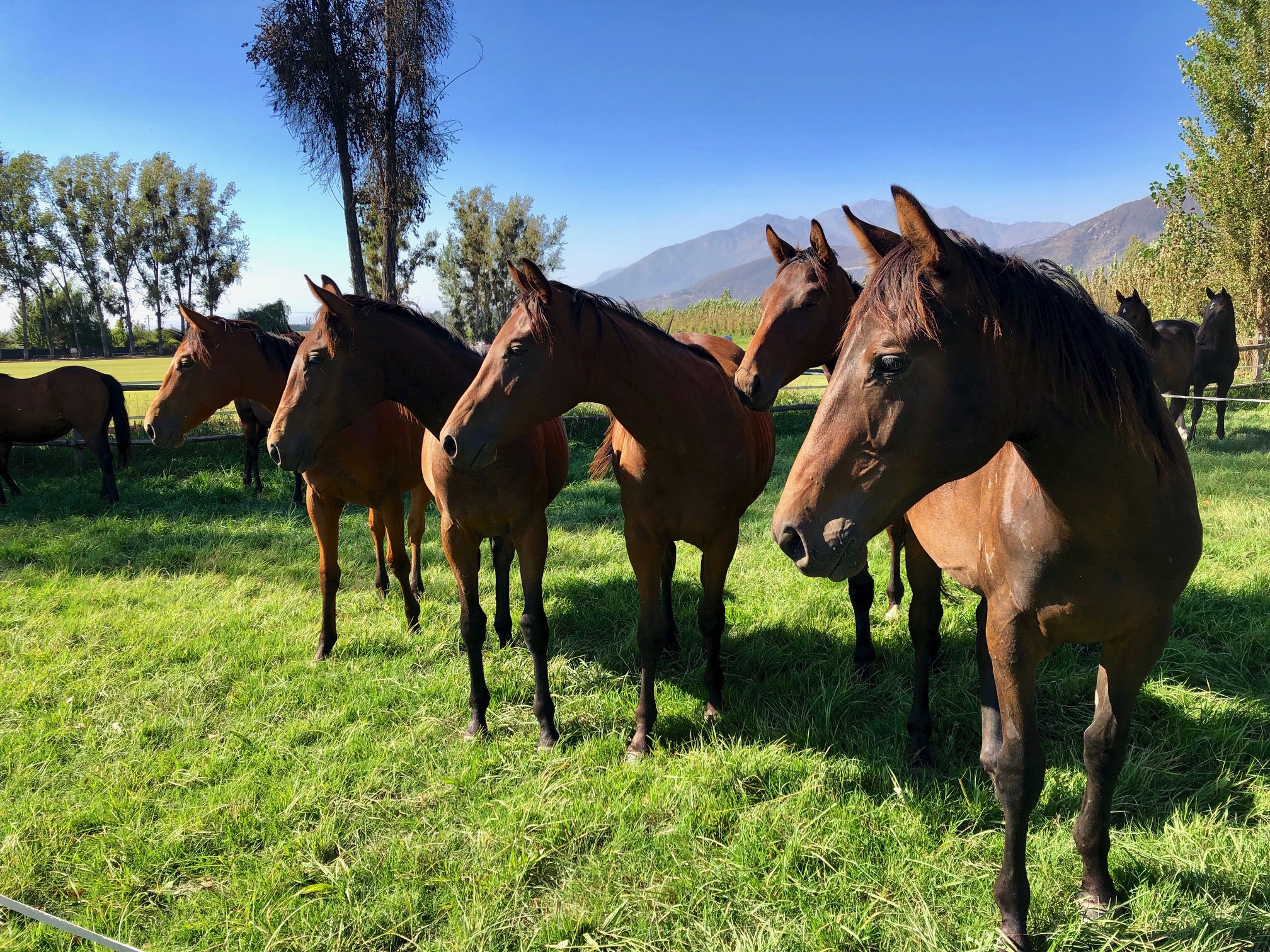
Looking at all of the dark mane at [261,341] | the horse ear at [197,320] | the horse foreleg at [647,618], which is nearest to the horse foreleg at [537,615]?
the horse foreleg at [647,618]

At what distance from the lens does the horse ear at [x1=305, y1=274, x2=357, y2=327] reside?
2.87m

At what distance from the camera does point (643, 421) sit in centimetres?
265

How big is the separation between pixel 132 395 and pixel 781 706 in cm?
1475

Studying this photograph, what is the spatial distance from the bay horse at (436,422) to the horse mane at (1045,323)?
2.09 meters

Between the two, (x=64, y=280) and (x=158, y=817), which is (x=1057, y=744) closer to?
(x=158, y=817)

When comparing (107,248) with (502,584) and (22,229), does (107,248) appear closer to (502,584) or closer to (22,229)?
(22,229)

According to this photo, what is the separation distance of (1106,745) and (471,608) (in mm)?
2563

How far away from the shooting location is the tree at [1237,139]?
12.8 meters

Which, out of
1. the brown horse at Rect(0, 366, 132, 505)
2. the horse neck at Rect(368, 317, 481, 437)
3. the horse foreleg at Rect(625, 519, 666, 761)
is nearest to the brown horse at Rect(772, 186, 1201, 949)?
the horse foreleg at Rect(625, 519, 666, 761)

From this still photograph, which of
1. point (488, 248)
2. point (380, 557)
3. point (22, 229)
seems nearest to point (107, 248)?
point (22, 229)

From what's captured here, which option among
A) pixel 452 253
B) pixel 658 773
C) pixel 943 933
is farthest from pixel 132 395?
pixel 452 253

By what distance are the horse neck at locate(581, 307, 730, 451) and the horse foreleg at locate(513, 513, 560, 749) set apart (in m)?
0.78

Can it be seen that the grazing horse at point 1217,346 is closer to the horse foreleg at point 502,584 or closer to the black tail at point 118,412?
the horse foreleg at point 502,584

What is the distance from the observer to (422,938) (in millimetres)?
1952
